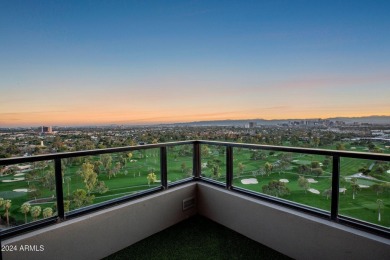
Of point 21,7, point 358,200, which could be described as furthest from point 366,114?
point 21,7

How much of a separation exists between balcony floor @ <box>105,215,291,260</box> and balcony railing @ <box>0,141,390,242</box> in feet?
1.84

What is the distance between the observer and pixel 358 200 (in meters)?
1.93

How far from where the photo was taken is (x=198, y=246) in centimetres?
249

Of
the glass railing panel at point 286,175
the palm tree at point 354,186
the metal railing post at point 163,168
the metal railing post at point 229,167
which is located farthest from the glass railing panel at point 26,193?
the palm tree at point 354,186

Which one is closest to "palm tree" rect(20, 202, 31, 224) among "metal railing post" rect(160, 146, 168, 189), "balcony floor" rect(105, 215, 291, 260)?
"balcony floor" rect(105, 215, 291, 260)

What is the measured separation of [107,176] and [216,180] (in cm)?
158

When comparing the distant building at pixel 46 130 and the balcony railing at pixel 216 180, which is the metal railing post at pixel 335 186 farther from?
the distant building at pixel 46 130

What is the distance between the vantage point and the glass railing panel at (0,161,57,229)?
1.84m

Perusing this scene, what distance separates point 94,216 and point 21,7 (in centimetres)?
336

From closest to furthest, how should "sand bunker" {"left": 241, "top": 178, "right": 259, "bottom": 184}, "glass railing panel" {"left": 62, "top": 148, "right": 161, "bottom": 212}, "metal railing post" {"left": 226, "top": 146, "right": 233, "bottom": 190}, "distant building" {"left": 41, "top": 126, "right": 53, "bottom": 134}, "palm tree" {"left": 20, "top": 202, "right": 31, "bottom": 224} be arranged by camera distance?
"palm tree" {"left": 20, "top": 202, "right": 31, "bottom": 224}, "glass railing panel" {"left": 62, "top": 148, "right": 161, "bottom": 212}, "sand bunker" {"left": 241, "top": 178, "right": 259, "bottom": 184}, "distant building" {"left": 41, "top": 126, "right": 53, "bottom": 134}, "metal railing post" {"left": 226, "top": 146, "right": 233, "bottom": 190}

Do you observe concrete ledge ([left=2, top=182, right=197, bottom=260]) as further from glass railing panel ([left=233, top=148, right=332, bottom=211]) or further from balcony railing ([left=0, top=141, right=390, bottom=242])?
glass railing panel ([left=233, top=148, right=332, bottom=211])

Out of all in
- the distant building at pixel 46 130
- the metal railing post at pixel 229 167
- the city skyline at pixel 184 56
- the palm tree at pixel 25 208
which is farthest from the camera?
the city skyline at pixel 184 56

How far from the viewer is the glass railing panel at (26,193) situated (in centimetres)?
184

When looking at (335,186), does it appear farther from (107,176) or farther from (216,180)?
(107,176)
